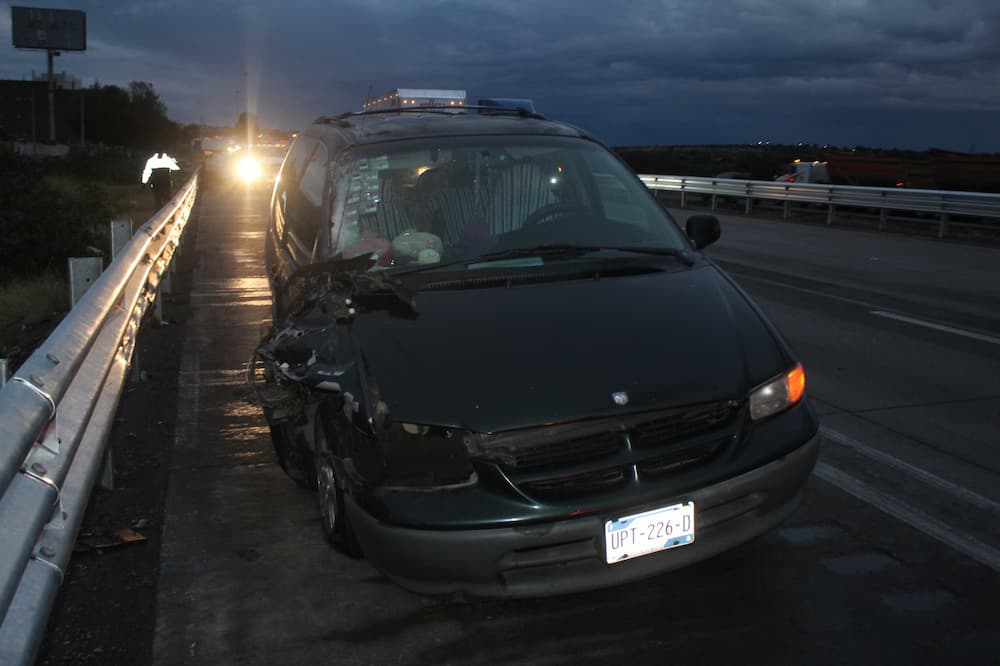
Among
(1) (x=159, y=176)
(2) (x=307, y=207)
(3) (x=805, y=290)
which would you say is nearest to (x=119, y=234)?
(2) (x=307, y=207)

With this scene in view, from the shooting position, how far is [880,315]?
1030 centimetres

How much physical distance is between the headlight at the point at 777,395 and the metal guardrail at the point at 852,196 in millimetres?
16720

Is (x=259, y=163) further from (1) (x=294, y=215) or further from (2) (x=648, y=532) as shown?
(2) (x=648, y=532)

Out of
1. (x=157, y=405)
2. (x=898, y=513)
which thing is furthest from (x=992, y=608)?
(x=157, y=405)

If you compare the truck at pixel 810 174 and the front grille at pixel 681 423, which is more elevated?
the truck at pixel 810 174

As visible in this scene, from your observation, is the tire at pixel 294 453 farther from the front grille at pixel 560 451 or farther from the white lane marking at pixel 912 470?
the white lane marking at pixel 912 470

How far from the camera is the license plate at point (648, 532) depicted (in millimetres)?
3430

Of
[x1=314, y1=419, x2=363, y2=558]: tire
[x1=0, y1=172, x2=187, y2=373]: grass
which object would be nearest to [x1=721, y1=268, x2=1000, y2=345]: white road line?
[x1=314, y1=419, x2=363, y2=558]: tire

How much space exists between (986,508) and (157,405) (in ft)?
16.2

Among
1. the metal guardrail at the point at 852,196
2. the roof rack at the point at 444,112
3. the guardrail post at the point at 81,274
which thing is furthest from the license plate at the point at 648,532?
the metal guardrail at the point at 852,196

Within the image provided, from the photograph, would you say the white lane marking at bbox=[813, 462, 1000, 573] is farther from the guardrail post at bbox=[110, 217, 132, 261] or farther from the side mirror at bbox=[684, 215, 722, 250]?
the guardrail post at bbox=[110, 217, 132, 261]

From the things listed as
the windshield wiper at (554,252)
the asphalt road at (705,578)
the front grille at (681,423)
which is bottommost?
the asphalt road at (705,578)

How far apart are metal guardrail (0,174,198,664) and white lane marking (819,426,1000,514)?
3.83 meters

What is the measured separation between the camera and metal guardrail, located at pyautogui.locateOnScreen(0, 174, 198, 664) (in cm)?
283
